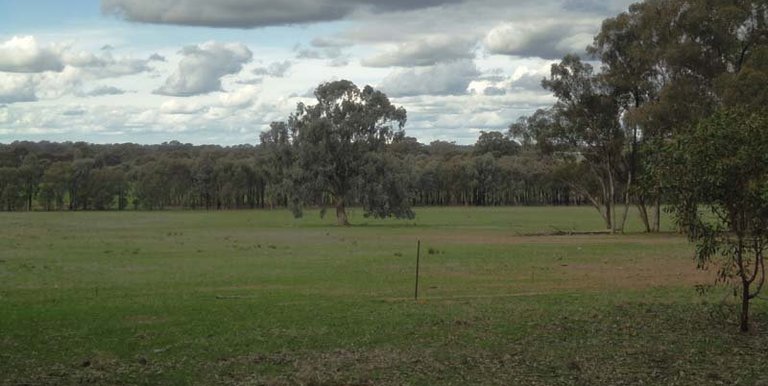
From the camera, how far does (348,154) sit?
72.9 metres

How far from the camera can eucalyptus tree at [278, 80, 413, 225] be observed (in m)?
71.1

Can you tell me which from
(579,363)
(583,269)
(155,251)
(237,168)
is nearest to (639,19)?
(583,269)

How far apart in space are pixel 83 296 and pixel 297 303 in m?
5.49

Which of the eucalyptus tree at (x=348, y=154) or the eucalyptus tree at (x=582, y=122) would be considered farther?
the eucalyptus tree at (x=348, y=154)

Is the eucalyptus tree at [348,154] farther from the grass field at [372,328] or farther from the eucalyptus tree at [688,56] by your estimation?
the grass field at [372,328]

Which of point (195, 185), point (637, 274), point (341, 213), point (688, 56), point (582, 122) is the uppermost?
point (688, 56)

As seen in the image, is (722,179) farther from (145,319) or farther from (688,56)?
(688,56)

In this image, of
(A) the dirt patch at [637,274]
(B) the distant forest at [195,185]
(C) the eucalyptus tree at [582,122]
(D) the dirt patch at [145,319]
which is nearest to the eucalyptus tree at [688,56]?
(C) the eucalyptus tree at [582,122]

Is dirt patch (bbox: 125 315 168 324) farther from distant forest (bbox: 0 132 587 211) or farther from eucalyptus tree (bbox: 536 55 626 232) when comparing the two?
distant forest (bbox: 0 132 587 211)

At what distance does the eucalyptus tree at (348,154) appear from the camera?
7106cm

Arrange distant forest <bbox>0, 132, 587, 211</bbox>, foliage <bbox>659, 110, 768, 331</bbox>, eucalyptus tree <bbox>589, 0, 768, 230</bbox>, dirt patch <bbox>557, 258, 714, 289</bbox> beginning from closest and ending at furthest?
foliage <bbox>659, 110, 768, 331</bbox>
dirt patch <bbox>557, 258, 714, 289</bbox>
eucalyptus tree <bbox>589, 0, 768, 230</bbox>
distant forest <bbox>0, 132, 587, 211</bbox>

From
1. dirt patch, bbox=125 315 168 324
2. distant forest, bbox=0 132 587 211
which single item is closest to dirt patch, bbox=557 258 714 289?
dirt patch, bbox=125 315 168 324

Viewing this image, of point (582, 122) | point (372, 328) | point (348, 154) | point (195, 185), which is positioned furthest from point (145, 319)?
point (195, 185)

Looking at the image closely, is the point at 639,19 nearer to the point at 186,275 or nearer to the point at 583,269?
the point at 583,269
